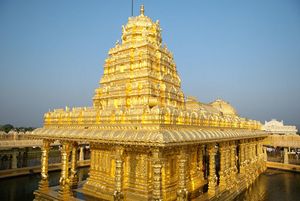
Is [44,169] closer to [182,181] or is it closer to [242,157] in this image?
[182,181]

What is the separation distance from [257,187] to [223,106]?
1621 centimetres

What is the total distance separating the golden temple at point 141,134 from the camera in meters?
12.8

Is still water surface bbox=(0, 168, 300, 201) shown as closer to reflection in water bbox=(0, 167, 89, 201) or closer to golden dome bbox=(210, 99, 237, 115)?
reflection in water bbox=(0, 167, 89, 201)

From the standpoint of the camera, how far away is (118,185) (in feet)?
43.4

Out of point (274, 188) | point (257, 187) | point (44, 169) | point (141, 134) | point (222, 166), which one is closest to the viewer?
point (141, 134)

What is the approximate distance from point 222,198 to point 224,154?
3.22 meters

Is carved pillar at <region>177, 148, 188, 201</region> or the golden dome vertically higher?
the golden dome

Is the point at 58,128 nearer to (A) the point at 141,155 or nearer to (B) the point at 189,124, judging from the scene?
(A) the point at 141,155

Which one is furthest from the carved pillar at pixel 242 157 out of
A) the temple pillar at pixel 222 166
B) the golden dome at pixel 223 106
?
the golden dome at pixel 223 106

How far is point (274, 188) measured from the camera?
934 inches

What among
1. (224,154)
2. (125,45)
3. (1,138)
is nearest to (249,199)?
(224,154)

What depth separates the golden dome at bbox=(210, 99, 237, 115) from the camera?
37.8 m

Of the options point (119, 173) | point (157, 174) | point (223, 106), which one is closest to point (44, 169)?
point (119, 173)

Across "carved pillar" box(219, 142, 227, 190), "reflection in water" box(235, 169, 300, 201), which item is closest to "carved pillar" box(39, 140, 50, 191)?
"carved pillar" box(219, 142, 227, 190)
